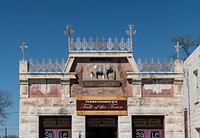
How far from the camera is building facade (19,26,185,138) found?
74.5 ft

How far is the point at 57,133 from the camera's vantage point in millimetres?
22969

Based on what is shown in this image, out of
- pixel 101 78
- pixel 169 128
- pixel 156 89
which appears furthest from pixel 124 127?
pixel 101 78

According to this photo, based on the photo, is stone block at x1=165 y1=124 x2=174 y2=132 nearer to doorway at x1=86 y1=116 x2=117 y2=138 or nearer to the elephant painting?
doorway at x1=86 y1=116 x2=117 y2=138

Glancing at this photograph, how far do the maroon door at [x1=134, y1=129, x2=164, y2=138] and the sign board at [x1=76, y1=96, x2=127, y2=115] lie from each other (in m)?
1.28

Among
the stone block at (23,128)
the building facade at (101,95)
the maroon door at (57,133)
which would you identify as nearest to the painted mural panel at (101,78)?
the building facade at (101,95)

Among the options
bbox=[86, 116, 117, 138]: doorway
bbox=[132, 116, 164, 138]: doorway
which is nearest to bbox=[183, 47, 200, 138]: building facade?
bbox=[132, 116, 164, 138]: doorway

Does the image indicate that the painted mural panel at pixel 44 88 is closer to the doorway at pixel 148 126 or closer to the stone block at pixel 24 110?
the stone block at pixel 24 110

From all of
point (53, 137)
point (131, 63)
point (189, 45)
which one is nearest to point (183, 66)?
point (131, 63)

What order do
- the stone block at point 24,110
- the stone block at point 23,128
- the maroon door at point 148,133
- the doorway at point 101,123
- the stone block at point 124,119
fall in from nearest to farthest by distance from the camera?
the stone block at point 23,128
the stone block at point 24,110
the stone block at point 124,119
the maroon door at point 148,133
the doorway at point 101,123

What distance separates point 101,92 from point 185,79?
4.29 meters

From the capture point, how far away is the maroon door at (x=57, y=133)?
22.9 m

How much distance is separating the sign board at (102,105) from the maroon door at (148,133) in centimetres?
128

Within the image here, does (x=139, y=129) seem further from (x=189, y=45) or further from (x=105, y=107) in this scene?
(x=189, y=45)

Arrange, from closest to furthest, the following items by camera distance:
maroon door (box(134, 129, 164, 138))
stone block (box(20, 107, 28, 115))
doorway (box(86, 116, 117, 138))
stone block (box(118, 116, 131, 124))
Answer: stone block (box(20, 107, 28, 115))
stone block (box(118, 116, 131, 124))
maroon door (box(134, 129, 164, 138))
doorway (box(86, 116, 117, 138))
